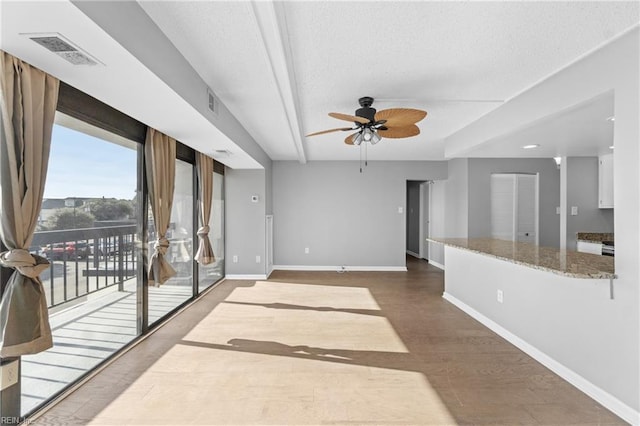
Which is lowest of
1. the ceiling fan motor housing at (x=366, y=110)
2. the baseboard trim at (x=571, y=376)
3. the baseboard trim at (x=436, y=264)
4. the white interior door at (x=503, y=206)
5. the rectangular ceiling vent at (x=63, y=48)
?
the baseboard trim at (x=571, y=376)

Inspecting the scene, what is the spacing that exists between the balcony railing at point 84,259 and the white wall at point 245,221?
268cm

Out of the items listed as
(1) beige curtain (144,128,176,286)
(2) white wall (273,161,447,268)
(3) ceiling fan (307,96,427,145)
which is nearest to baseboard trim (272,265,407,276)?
(2) white wall (273,161,447,268)

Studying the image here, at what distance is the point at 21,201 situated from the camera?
1.64m

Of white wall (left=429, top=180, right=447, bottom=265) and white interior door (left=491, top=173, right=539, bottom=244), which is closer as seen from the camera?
white interior door (left=491, top=173, right=539, bottom=244)

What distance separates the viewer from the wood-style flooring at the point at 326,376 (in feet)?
6.21

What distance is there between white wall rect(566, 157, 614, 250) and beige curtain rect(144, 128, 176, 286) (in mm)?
5591

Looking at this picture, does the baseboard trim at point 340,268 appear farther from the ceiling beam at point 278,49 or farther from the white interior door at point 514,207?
the ceiling beam at point 278,49

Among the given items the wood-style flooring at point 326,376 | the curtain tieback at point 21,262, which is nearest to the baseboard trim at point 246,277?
the wood-style flooring at point 326,376

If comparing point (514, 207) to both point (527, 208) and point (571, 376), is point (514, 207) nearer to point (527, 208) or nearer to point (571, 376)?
point (527, 208)

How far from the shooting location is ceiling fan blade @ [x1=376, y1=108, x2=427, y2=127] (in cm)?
235

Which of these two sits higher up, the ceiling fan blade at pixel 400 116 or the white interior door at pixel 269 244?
the ceiling fan blade at pixel 400 116

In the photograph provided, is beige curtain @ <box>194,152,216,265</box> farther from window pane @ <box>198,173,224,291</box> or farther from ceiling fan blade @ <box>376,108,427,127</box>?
ceiling fan blade @ <box>376,108,427,127</box>

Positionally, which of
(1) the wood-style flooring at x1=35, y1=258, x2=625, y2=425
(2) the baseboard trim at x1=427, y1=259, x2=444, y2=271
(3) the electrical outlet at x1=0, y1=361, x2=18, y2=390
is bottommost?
(1) the wood-style flooring at x1=35, y1=258, x2=625, y2=425

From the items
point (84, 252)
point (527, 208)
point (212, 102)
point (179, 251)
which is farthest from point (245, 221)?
point (527, 208)
